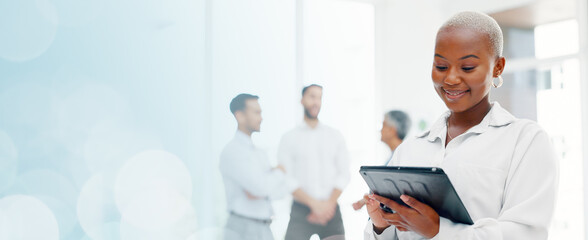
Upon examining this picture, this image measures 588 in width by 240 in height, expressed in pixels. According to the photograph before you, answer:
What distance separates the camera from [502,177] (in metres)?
0.94

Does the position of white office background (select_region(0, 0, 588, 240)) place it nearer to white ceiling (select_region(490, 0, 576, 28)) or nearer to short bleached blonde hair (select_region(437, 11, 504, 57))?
white ceiling (select_region(490, 0, 576, 28))

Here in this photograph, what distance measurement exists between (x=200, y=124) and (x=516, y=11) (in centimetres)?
260

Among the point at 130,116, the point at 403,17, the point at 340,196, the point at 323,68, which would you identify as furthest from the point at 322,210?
the point at 403,17

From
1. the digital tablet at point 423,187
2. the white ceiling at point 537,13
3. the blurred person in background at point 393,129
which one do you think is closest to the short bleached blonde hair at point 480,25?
the digital tablet at point 423,187

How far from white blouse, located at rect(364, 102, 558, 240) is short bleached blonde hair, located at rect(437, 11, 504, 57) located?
123 millimetres

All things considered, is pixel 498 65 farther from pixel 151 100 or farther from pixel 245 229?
pixel 245 229

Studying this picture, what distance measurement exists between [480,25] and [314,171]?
6.96 feet

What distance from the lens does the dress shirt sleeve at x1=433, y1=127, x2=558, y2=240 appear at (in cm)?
89

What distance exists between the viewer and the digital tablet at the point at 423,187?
2.89ft

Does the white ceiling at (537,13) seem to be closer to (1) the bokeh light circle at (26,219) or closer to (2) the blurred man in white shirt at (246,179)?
(2) the blurred man in white shirt at (246,179)

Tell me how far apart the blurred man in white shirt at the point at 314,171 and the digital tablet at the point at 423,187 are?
1.86m

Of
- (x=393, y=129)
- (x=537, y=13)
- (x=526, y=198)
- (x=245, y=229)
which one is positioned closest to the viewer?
Answer: (x=526, y=198)

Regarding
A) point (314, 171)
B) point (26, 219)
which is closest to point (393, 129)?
point (314, 171)

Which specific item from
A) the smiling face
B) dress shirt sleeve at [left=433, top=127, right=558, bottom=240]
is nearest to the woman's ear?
the smiling face
